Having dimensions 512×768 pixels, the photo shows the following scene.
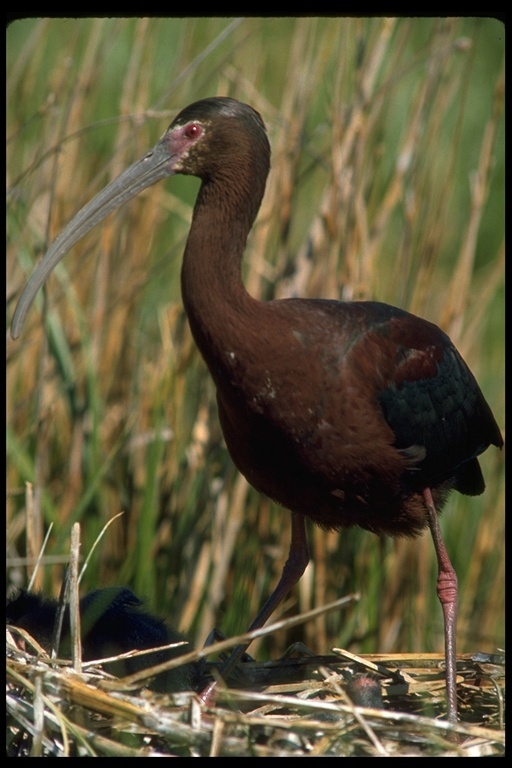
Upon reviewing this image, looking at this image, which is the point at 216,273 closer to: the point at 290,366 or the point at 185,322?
the point at 290,366

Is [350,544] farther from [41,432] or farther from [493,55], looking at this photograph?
[493,55]

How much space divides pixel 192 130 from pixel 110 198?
35 cm

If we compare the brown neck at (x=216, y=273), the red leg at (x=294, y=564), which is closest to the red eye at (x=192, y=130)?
the brown neck at (x=216, y=273)

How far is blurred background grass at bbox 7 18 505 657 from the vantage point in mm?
4902

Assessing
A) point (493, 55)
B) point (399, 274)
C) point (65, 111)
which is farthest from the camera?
point (493, 55)

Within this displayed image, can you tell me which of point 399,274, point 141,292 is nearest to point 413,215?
point 399,274

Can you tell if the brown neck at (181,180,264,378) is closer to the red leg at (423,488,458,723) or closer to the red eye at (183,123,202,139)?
the red eye at (183,123,202,139)

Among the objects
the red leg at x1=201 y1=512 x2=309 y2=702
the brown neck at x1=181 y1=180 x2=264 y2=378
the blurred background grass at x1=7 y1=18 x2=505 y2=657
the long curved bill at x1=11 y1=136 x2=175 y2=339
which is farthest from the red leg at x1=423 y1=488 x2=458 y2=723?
the long curved bill at x1=11 y1=136 x2=175 y2=339

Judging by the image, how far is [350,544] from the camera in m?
5.13

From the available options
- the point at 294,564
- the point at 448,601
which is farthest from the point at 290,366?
the point at 448,601

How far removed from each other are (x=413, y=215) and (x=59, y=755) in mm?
2722

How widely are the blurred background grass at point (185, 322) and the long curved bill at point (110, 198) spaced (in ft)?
2.95

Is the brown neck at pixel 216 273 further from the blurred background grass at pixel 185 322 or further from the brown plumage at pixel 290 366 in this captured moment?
the blurred background grass at pixel 185 322

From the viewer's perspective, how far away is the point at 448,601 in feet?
14.3
